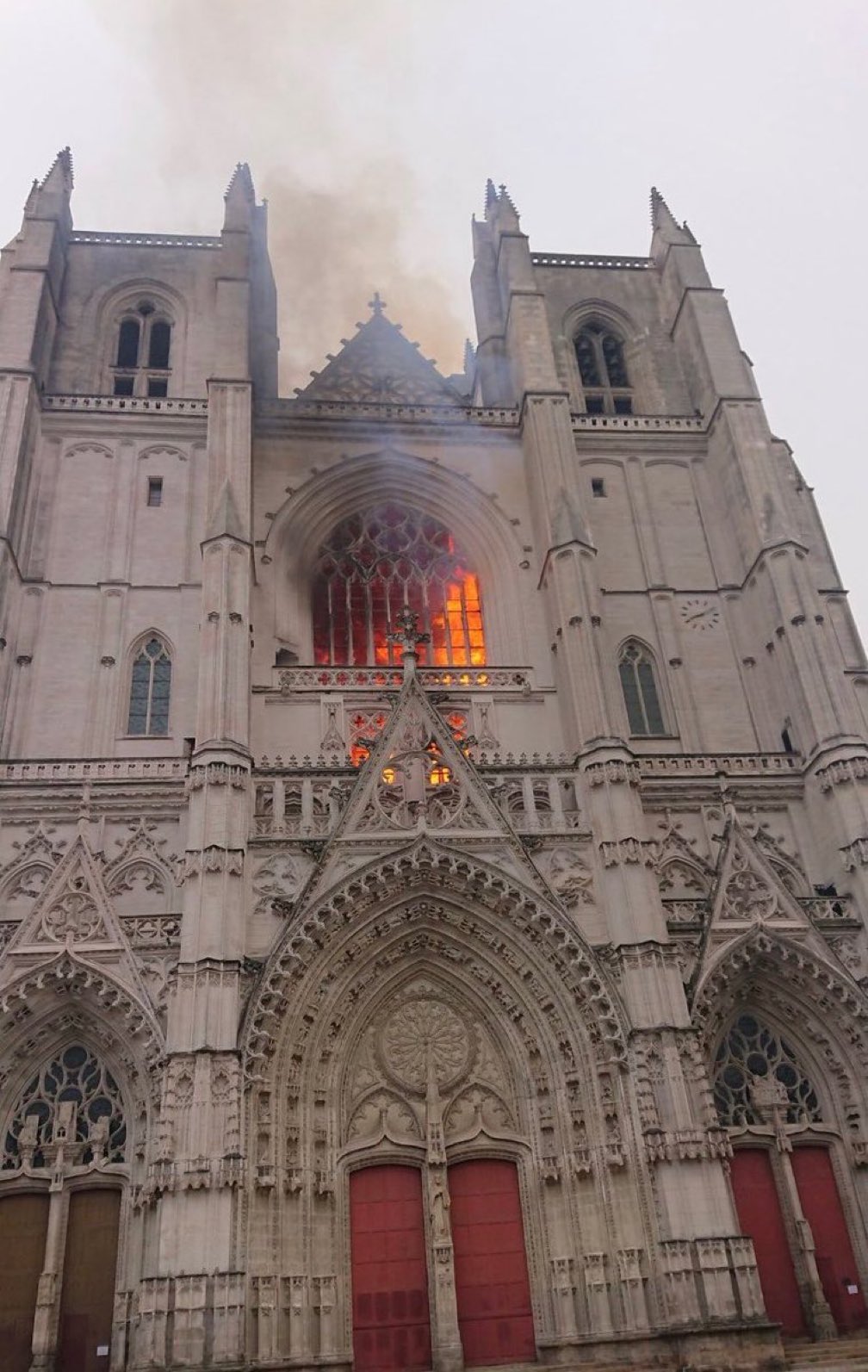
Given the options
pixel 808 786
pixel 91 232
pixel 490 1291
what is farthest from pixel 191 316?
pixel 490 1291

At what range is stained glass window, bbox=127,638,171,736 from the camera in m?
20.7

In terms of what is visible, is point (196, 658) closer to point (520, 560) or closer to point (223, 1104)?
point (520, 560)

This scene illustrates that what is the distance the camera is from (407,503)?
25.0m

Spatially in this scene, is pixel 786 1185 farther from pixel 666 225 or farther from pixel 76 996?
pixel 666 225

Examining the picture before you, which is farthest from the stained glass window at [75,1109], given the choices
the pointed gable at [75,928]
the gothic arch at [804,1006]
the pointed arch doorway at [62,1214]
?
the gothic arch at [804,1006]

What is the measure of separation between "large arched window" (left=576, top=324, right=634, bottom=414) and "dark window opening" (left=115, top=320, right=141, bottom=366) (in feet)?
37.6

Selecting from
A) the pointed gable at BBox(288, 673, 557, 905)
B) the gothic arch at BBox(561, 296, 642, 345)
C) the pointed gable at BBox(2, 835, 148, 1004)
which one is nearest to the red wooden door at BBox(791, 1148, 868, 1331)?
the pointed gable at BBox(288, 673, 557, 905)

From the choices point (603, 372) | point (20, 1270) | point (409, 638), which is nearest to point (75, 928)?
point (20, 1270)

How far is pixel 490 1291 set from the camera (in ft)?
51.8

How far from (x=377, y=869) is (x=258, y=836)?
2046 mm

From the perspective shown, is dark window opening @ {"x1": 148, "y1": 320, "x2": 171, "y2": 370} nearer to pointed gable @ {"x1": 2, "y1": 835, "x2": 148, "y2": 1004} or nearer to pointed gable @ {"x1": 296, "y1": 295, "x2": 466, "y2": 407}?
pointed gable @ {"x1": 296, "y1": 295, "x2": 466, "y2": 407}

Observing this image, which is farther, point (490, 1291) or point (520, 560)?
point (520, 560)

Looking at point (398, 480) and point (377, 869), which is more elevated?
point (398, 480)

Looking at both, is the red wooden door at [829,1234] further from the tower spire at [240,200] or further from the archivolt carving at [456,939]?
the tower spire at [240,200]
